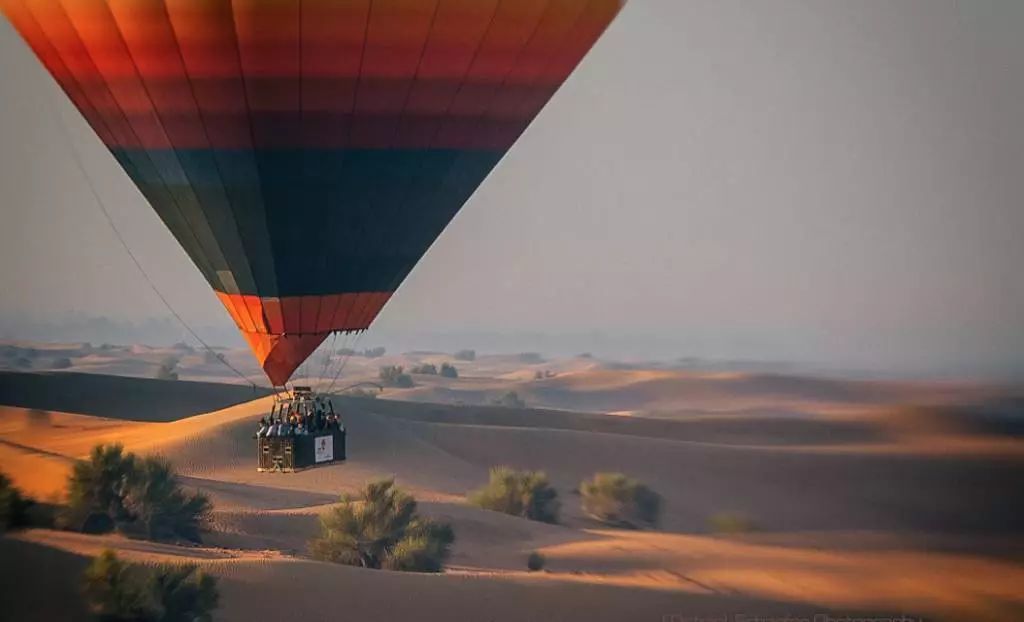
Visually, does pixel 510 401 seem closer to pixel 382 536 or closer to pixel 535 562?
pixel 382 536

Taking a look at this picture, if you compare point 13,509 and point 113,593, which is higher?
point 13,509

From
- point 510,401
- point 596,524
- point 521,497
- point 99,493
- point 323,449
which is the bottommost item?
point 596,524

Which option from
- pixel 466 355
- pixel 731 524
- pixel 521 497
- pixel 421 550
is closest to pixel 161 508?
pixel 421 550

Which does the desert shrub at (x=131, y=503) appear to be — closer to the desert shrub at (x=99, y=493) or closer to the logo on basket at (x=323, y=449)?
the desert shrub at (x=99, y=493)

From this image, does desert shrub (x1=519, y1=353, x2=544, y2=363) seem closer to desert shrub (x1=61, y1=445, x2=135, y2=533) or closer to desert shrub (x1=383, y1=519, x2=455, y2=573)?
desert shrub (x1=61, y1=445, x2=135, y2=533)

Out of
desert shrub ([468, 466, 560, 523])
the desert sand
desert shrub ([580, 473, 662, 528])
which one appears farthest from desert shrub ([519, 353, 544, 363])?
desert shrub ([468, 466, 560, 523])

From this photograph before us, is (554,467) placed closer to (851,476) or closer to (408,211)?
(851,476)
